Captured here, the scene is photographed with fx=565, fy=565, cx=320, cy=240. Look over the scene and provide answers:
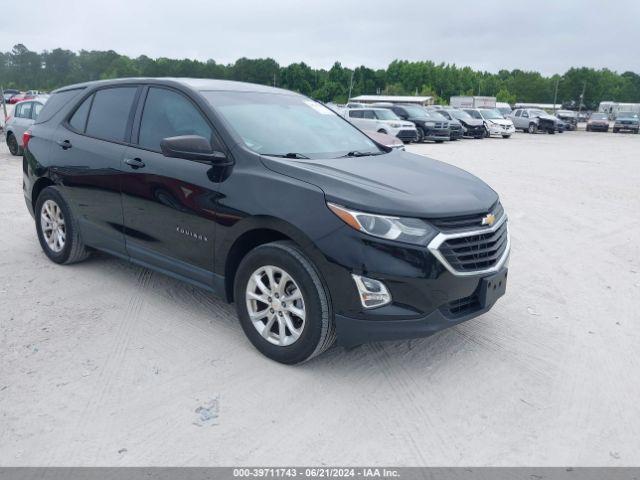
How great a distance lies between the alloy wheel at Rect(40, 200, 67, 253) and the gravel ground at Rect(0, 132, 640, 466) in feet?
0.76

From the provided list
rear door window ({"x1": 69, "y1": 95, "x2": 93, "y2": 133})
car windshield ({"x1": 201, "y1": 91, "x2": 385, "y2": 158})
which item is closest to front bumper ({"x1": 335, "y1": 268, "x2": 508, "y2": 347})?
car windshield ({"x1": 201, "y1": 91, "x2": 385, "y2": 158})

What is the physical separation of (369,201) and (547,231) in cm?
519

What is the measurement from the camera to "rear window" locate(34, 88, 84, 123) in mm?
5433

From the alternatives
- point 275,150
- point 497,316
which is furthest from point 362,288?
point 497,316

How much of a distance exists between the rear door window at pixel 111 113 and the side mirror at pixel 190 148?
1084 mm

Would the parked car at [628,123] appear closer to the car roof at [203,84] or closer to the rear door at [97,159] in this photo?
the car roof at [203,84]

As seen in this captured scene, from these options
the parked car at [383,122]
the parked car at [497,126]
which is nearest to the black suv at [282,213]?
the parked car at [383,122]

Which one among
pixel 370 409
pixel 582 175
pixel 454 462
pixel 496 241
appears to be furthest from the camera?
pixel 582 175

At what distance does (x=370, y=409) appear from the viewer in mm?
3215

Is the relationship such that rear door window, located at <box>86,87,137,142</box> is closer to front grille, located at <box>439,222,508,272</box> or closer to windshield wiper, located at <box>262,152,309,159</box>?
windshield wiper, located at <box>262,152,309,159</box>

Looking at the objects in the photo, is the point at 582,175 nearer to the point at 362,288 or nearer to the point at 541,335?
the point at 541,335

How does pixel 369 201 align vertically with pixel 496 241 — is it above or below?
above

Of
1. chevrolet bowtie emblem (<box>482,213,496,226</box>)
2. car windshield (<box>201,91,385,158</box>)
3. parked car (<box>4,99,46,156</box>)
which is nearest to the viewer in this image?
chevrolet bowtie emblem (<box>482,213,496,226</box>)

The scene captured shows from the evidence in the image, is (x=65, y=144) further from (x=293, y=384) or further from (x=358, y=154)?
(x=293, y=384)
